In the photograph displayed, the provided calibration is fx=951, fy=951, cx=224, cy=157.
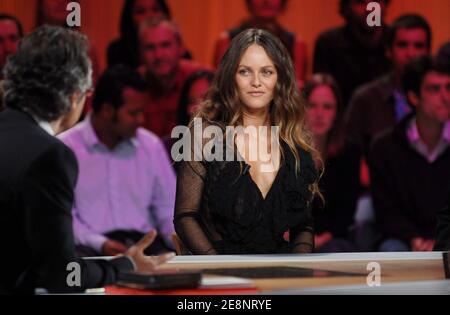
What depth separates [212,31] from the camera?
3.90 m

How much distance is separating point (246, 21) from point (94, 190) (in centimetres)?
95

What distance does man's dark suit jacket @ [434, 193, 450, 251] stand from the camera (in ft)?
6.58

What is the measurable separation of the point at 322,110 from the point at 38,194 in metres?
1.78

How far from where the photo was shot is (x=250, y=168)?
84.6 inches

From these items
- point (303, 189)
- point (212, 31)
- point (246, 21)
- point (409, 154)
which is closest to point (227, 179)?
point (303, 189)

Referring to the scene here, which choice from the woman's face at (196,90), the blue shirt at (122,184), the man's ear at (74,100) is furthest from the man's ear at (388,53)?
the man's ear at (74,100)

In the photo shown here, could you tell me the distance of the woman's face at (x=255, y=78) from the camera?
→ 2.12 m

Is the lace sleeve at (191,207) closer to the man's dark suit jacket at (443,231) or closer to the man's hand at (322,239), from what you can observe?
the man's dark suit jacket at (443,231)

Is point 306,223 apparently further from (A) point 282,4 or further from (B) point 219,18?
(B) point 219,18

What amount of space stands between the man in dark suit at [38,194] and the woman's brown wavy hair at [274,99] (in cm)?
49

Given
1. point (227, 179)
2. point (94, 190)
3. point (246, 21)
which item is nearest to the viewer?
point (227, 179)

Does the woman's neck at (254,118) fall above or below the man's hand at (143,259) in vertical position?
above

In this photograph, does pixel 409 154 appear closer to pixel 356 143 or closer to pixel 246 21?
pixel 356 143

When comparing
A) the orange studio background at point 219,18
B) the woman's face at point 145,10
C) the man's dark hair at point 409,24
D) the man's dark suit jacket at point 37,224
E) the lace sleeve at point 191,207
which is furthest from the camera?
the orange studio background at point 219,18
